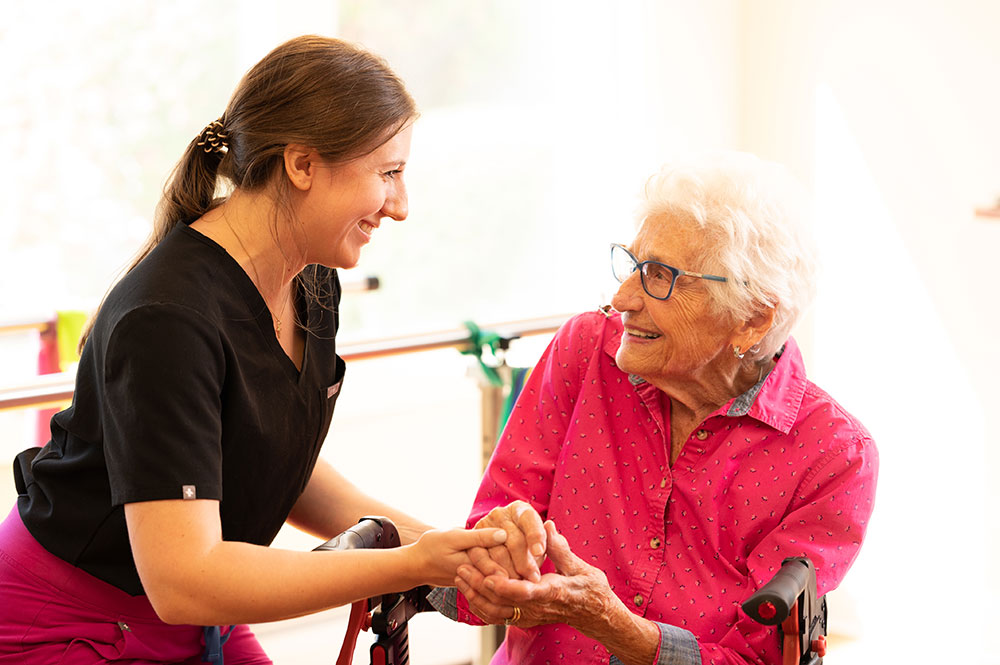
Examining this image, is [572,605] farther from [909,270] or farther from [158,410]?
[909,270]

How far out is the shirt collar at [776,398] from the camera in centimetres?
169

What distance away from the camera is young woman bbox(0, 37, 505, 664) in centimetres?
134

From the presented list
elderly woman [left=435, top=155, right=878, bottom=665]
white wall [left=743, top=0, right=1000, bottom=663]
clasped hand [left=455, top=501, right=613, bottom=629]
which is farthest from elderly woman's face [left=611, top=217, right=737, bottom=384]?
white wall [left=743, top=0, right=1000, bottom=663]

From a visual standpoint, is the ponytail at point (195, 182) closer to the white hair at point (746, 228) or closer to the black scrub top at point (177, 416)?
the black scrub top at point (177, 416)

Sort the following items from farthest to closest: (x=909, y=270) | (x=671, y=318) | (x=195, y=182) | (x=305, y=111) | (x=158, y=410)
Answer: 1. (x=909, y=270)
2. (x=671, y=318)
3. (x=195, y=182)
4. (x=305, y=111)
5. (x=158, y=410)

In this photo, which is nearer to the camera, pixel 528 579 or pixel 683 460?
pixel 528 579

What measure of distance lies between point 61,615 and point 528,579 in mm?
635

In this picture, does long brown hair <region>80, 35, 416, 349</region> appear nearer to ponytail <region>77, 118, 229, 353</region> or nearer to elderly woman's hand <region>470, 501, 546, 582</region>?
ponytail <region>77, 118, 229, 353</region>

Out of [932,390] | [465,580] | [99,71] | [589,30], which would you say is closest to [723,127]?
[589,30]

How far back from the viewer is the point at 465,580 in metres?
1.51

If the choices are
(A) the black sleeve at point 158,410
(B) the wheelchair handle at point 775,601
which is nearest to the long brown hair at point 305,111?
(A) the black sleeve at point 158,410

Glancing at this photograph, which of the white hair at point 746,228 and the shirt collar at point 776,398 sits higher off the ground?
the white hair at point 746,228

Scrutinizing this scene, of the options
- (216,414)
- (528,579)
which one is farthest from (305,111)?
(528,579)

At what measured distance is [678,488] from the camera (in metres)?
1.74
